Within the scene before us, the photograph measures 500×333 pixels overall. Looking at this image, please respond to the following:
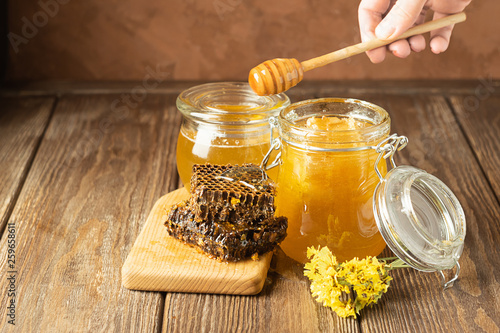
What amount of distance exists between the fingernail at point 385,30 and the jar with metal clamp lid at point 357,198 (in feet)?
0.54

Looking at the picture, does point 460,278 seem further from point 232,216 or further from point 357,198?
point 232,216

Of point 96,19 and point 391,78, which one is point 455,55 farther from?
point 96,19

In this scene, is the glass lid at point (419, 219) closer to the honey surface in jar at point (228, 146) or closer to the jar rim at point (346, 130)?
the jar rim at point (346, 130)

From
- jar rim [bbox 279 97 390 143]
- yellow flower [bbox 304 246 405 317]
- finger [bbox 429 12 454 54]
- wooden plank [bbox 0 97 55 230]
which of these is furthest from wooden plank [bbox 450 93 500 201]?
wooden plank [bbox 0 97 55 230]

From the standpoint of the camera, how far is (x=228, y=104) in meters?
1.37

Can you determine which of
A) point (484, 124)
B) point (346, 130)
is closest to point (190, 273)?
point (346, 130)

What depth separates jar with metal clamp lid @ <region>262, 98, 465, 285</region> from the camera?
103 cm

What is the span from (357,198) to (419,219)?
0.42ft

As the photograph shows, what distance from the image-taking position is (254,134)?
1.26 metres

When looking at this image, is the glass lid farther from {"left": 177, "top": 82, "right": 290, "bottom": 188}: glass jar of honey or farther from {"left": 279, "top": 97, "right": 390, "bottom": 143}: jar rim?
{"left": 177, "top": 82, "right": 290, "bottom": 188}: glass jar of honey

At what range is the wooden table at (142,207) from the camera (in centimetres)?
102

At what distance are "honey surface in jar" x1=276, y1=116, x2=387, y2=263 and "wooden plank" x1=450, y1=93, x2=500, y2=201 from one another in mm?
528

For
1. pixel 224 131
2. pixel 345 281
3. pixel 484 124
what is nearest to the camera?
pixel 345 281

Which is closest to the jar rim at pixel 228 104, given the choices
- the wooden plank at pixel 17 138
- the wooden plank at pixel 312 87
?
the wooden plank at pixel 17 138
